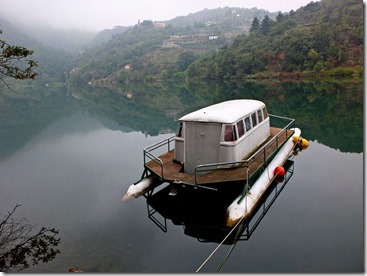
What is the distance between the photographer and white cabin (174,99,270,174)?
16891 mm

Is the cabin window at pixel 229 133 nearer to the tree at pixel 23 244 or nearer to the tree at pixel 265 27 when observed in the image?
the tree at pixel 23 244

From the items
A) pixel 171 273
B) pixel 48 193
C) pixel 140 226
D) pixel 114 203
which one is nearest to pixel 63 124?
pixel 48 193

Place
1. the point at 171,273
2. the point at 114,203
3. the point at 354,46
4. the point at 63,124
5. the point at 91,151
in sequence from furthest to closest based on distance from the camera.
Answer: the point at 354,46, the point at 63,124, the point at 91,151, the point at 114,203, the point at 171,273

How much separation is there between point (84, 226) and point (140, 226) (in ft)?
8.86

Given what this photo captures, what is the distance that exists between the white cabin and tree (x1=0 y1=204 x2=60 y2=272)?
713 centimetres

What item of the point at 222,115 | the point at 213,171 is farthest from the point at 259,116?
the point at 213,171

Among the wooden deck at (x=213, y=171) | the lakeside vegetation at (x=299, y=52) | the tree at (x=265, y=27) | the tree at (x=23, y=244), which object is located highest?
the tree at (x=265, y=27)

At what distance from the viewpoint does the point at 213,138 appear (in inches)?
674

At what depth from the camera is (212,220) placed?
15875mm

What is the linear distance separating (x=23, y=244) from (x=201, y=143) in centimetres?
906

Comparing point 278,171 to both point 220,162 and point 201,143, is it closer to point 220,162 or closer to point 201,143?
point 220,162

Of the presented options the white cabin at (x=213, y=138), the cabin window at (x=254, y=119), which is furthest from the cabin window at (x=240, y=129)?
the cabin window at (x=254, y=119)

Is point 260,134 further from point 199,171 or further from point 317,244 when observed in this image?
point 317,244

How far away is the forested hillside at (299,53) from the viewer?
3644 inches
